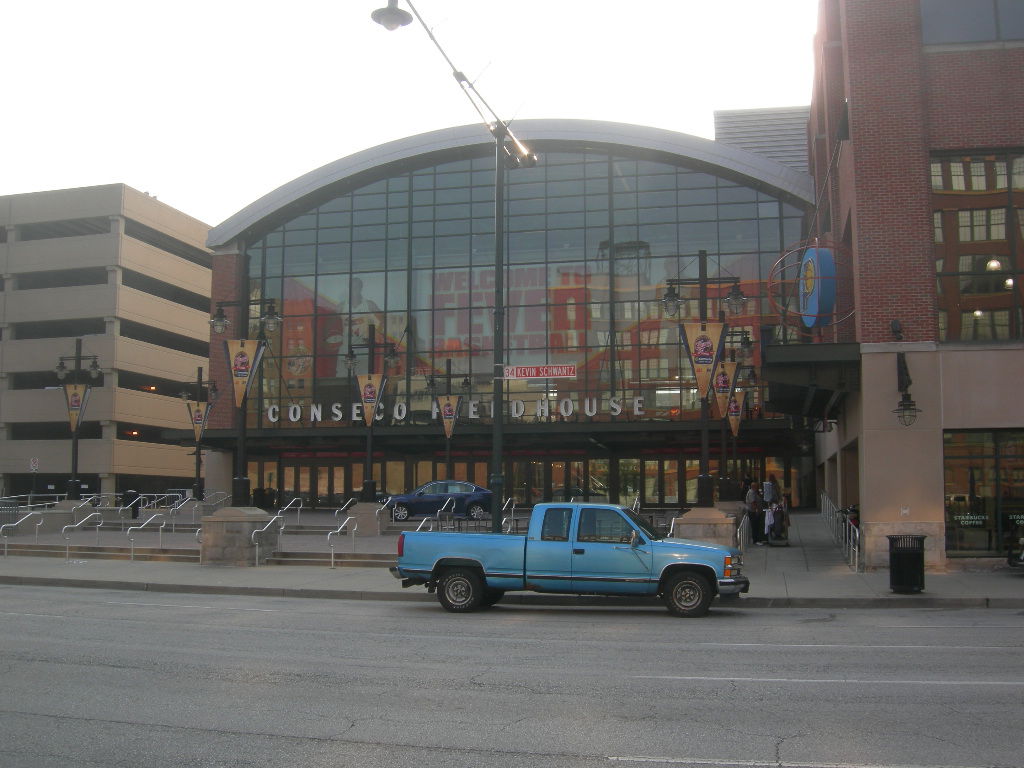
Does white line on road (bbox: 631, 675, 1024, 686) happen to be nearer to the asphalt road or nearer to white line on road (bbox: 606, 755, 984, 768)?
the asphalt road

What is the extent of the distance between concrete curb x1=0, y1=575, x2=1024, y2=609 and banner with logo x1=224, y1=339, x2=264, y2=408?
5.30 m

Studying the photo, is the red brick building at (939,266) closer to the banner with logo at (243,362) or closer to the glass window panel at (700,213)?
the banner with logo at (243,362)

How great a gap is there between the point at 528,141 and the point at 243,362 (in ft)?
90.4

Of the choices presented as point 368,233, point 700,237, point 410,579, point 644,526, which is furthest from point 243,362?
point 700,237

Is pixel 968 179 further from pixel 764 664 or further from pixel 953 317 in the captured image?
pixel 764 664

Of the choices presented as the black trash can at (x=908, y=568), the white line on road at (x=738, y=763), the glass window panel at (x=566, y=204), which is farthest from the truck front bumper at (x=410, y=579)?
the glass window panel at (x=566, y=204)

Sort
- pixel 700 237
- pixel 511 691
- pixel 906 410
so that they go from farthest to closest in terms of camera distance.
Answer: pixel 700 237 < pixel 906 410 < pixel 511 691

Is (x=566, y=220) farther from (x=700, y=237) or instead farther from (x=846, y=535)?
(x=846, y=535)

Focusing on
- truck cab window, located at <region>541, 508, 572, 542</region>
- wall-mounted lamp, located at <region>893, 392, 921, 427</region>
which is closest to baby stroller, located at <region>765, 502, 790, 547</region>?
wall-mounted lamp, located at <region>893, 392, 921, 427</region>

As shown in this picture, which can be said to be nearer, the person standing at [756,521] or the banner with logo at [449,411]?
the person standing at [756,521]

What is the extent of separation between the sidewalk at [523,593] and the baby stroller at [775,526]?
146cm

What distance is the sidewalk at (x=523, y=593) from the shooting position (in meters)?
16.5

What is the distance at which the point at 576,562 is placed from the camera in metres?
15.1

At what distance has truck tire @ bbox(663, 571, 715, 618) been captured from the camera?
48.5 ft
